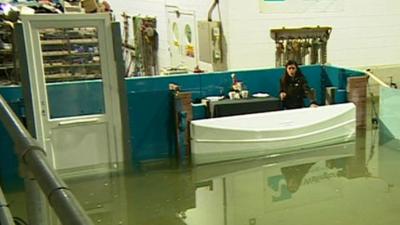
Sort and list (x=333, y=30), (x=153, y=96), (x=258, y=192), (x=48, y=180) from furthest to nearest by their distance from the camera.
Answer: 1. (x=333, y=30)
2. (x=153, y=96)
3. (x=258, y=192)
4. (x=48, y=180)

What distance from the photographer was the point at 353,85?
732cm

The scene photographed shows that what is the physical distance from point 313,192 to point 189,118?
205 cm

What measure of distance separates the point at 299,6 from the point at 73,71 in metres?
4.25

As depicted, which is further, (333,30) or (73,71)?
(333,30)

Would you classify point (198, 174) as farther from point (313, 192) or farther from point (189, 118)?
point (313, 192)

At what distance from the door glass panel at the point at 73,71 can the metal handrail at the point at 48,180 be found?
4.99m

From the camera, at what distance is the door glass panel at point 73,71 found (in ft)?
19.6

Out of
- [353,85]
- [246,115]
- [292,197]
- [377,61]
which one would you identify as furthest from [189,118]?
[377,61]

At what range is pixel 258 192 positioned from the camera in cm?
538

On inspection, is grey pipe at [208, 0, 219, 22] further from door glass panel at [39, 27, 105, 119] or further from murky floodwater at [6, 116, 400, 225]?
murky floodwater at [6, 116, 400, 225]

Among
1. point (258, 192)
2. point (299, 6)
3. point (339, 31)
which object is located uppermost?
point (299, 6)

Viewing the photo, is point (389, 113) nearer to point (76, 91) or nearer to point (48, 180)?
point (76, 91)

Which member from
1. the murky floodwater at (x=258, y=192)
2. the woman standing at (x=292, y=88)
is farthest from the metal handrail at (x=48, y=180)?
the woman standing at (x=292, y=88)

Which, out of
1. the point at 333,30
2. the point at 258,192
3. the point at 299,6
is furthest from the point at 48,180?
the point at 333,30
